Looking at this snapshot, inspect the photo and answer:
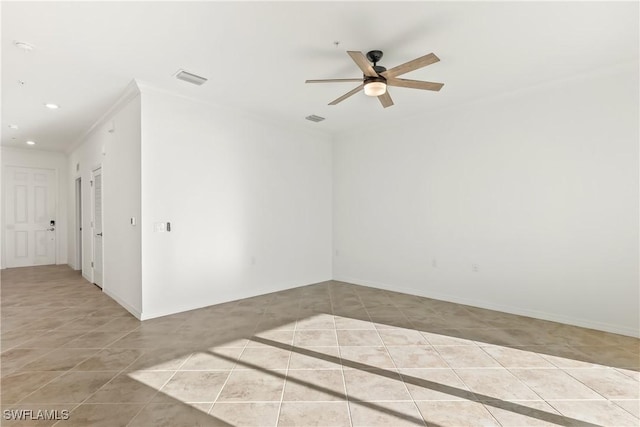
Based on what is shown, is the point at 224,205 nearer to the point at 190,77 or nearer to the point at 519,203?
the point at 190,77

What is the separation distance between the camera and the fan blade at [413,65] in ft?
8.39

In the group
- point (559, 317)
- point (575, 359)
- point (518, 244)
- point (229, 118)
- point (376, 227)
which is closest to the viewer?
point (575, 359)

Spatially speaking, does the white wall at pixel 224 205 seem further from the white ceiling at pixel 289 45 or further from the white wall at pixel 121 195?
the white ceiling at pixel 289 45

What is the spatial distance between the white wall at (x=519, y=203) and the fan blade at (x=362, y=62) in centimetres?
239

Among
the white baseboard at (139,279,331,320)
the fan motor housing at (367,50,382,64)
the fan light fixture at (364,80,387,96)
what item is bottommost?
the white baseboard at (139,279,331,320)

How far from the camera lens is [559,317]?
376 centimetres

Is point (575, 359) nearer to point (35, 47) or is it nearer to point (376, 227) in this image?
point (376, 227)

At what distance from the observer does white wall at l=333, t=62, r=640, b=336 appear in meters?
3.44

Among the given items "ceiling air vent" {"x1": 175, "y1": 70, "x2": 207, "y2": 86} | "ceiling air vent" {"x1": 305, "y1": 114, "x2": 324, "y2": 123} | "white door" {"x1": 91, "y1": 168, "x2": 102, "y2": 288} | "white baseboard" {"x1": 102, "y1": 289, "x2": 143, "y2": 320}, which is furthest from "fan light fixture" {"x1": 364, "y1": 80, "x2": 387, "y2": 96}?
"white door" {"x1": 91, "y1": 168, "x2": 102, "y2": 288}

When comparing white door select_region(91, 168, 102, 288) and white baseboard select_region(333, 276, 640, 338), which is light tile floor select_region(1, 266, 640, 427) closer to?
white baseboard select_region(333, 276, 640, 338)

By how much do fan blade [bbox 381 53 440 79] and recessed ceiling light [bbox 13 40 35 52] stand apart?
11.0ft

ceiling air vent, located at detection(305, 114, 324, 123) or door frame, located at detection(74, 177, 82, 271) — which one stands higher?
ceiling air vent, located at detection(305, 114, 324, 123)

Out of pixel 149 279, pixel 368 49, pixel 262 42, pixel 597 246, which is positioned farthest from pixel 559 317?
pixel 149 279

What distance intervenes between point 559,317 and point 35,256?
35.4 feet
